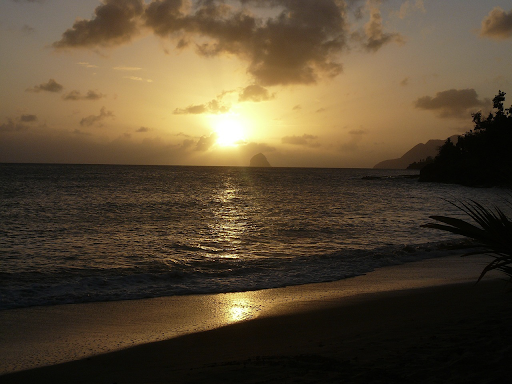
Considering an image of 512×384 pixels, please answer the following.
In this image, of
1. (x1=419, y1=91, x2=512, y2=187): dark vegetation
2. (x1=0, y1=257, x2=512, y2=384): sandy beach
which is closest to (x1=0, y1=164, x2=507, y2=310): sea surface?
(x1=0, y1=257, x2=512, y2=384): sandy beach

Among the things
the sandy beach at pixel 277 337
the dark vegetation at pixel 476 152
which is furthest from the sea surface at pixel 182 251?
the dark vegetation at pixel 476 152

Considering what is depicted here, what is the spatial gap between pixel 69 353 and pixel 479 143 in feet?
330

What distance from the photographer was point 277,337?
709cm

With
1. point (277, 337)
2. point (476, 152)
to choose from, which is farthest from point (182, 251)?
point (476, 152)

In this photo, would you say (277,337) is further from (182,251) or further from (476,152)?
(476,152)

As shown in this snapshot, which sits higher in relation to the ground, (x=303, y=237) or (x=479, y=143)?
(x=479, y=143)

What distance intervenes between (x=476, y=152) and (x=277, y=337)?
323 feet

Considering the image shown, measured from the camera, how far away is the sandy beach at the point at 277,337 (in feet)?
16.3

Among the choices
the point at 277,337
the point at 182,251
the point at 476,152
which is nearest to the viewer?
the point at 277,337

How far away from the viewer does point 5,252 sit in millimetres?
15875

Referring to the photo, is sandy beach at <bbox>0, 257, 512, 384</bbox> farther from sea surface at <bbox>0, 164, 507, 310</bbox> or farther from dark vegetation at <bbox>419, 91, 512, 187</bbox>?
dark vegetation at <bbox>419, 91, 512, 187</bbox>

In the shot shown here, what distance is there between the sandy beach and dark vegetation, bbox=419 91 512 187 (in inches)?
3020

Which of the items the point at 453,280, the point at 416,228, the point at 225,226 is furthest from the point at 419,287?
the point at 225,226

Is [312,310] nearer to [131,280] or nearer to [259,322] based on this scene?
[259,322]
